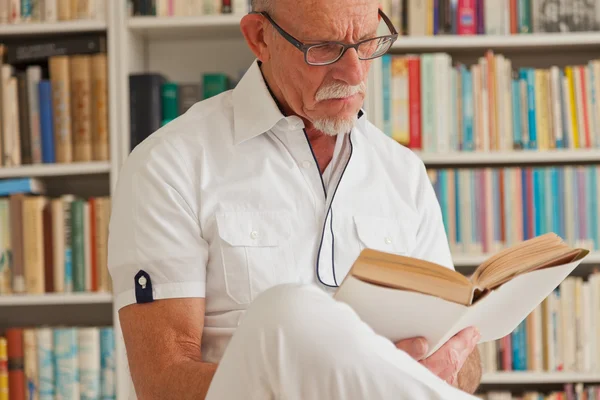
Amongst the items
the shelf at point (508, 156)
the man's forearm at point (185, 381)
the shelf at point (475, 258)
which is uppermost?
the shelf at point (508, 156)

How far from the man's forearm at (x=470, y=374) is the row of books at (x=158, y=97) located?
3.63 feet

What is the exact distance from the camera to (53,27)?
85.5 inches

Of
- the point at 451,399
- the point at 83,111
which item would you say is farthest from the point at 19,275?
the point at 451,399

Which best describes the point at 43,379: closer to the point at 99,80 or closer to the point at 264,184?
the point at 99,80

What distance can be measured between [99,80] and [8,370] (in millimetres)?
798

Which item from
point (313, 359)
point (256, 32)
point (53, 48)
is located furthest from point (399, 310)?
point (53, 48)

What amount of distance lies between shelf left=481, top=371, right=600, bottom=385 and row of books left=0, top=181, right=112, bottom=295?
41.0 inches

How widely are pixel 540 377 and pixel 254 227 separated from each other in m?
1.16

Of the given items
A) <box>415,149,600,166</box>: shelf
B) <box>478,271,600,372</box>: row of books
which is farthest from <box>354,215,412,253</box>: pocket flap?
<box>478,271,600,372</box>: row of books

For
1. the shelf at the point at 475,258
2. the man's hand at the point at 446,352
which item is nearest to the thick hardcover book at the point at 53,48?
the shelf at the point at 475,258

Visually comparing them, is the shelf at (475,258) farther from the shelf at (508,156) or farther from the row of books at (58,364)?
the row of books at (58,364)

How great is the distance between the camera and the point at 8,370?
2.15 metres

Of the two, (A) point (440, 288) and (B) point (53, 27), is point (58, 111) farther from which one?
(A) point (440, 288)

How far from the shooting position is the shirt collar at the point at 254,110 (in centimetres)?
135
